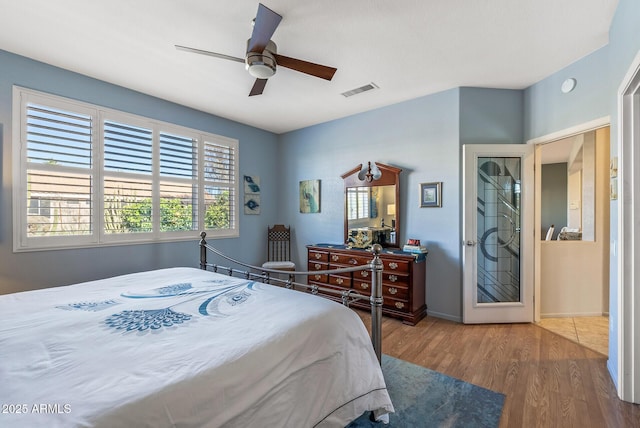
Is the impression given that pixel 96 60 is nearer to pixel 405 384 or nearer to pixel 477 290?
pixel 405 384

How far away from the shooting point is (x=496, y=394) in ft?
6.57

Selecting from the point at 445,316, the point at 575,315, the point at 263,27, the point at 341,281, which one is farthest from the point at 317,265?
the point at 575,315

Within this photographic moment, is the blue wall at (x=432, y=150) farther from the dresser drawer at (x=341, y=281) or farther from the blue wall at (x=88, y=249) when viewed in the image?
the blue wall at (x=88, y=249)

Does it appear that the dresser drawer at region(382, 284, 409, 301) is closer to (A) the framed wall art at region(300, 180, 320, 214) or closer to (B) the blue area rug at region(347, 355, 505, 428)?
(B) the blue area rug at region(347, 355, 505, 428)

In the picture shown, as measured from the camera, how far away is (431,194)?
3596 mm

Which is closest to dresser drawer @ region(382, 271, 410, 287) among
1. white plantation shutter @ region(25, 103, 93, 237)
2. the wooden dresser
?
the wooden dresser

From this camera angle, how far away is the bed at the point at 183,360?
0.83 m

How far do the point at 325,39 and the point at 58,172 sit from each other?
3045mm

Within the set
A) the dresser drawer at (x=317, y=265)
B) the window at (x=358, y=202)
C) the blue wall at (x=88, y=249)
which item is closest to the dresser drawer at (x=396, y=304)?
the dresser drawer at (x=317, y=265)

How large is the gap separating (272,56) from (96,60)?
2009 mm

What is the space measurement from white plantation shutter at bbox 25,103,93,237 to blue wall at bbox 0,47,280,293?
15cm

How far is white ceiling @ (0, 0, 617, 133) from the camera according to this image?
6.77 feet

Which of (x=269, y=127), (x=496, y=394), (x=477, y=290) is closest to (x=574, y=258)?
(x=477, y=290)

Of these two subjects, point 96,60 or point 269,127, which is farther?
point 269,127
